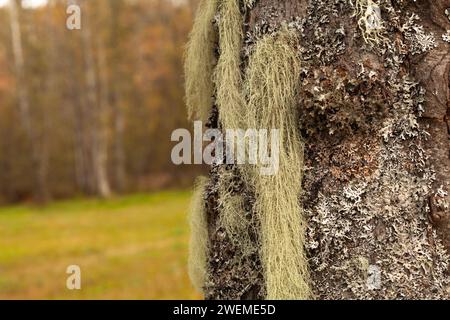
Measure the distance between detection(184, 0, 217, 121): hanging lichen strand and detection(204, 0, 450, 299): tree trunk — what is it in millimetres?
513

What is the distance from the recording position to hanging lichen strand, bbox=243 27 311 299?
1.78 meters

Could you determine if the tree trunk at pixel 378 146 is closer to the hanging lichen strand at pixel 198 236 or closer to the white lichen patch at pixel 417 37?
the white lichen patch at pixel 417 37

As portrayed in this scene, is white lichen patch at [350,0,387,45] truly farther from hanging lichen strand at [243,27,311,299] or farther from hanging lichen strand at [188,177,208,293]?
hanging lichen strand at [188,177,208,293]

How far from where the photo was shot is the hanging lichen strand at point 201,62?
2.19 m

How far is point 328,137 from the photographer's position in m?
1.78

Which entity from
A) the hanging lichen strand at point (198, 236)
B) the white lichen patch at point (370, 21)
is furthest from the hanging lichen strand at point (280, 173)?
the hanging lichen strand at point (198, 236)

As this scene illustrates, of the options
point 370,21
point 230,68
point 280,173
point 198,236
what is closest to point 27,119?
point 198,236

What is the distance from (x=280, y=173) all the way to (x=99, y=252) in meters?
6.90

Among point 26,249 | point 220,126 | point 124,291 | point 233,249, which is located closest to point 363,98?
point 220,126

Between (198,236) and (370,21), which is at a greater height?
(370,21)

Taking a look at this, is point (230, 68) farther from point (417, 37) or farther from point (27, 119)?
point (27, 119)

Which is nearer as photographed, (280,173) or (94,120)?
(280,173)

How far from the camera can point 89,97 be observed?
17.3m
